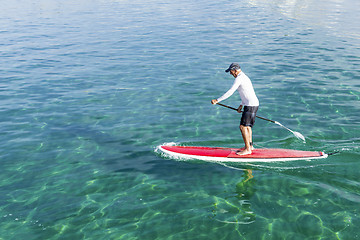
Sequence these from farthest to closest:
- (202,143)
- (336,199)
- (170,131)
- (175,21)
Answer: (175,21) < (170,131) < (202,143) < (336,199)

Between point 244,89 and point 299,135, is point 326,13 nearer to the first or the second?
point 299,135

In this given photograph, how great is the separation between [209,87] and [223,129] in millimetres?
5321

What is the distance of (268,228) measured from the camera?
808 centimetres

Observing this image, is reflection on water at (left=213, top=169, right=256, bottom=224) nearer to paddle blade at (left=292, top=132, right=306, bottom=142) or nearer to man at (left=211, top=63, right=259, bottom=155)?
man at (left=211, top=63, right=259, bottom=155)

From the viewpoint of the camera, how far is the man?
33.0 ft

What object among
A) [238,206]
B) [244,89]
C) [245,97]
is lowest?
[238,206]

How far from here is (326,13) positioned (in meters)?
40.7

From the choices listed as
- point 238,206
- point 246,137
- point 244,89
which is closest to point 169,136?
point 246,137

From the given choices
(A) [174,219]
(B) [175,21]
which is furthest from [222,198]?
(B) [175,21]

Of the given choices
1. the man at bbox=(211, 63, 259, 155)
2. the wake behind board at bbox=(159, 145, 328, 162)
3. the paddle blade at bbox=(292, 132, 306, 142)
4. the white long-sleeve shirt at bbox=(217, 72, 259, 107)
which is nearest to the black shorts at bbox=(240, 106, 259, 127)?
the man at bbox=(211, 63, 259, 155)

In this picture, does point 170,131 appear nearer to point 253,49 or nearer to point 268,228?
point 268,228

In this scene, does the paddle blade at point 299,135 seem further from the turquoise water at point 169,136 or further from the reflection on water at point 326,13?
the reflection on water at point 326,13

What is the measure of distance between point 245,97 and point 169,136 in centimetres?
383

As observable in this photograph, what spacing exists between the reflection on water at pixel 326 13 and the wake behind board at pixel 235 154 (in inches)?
871
